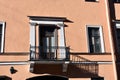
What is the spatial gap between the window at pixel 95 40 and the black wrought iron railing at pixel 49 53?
5.75ft

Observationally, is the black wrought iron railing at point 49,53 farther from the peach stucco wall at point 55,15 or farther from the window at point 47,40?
the peach stucco wall at point 55,15

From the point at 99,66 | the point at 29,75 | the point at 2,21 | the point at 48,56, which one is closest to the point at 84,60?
the point at 99,66

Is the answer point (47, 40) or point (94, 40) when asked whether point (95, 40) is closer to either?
point (94, 40)

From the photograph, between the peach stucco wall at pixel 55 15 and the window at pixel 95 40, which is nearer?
the peach stucco wall at pixel 55 15

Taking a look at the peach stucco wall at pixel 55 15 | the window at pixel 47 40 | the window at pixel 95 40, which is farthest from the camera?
the window at pixel 95 40

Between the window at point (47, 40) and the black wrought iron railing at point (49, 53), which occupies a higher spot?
the window at point (47, 40)

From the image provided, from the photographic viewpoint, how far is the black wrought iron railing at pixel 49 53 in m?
15.7

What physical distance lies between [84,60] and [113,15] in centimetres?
369

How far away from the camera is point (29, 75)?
15.6m

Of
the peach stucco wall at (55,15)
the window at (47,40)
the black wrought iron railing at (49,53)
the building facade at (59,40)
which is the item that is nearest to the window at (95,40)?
the building facade at (59,40)

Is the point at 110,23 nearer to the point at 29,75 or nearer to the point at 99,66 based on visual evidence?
the point at 99,66

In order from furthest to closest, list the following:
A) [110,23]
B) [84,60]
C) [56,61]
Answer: [110,23] → [84,60] → [56,61]

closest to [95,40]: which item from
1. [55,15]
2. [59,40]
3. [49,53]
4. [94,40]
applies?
[94,40]

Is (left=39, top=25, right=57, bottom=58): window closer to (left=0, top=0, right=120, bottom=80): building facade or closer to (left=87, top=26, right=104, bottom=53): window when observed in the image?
(left=0, top=0, right=120, bottom=80): building facade
